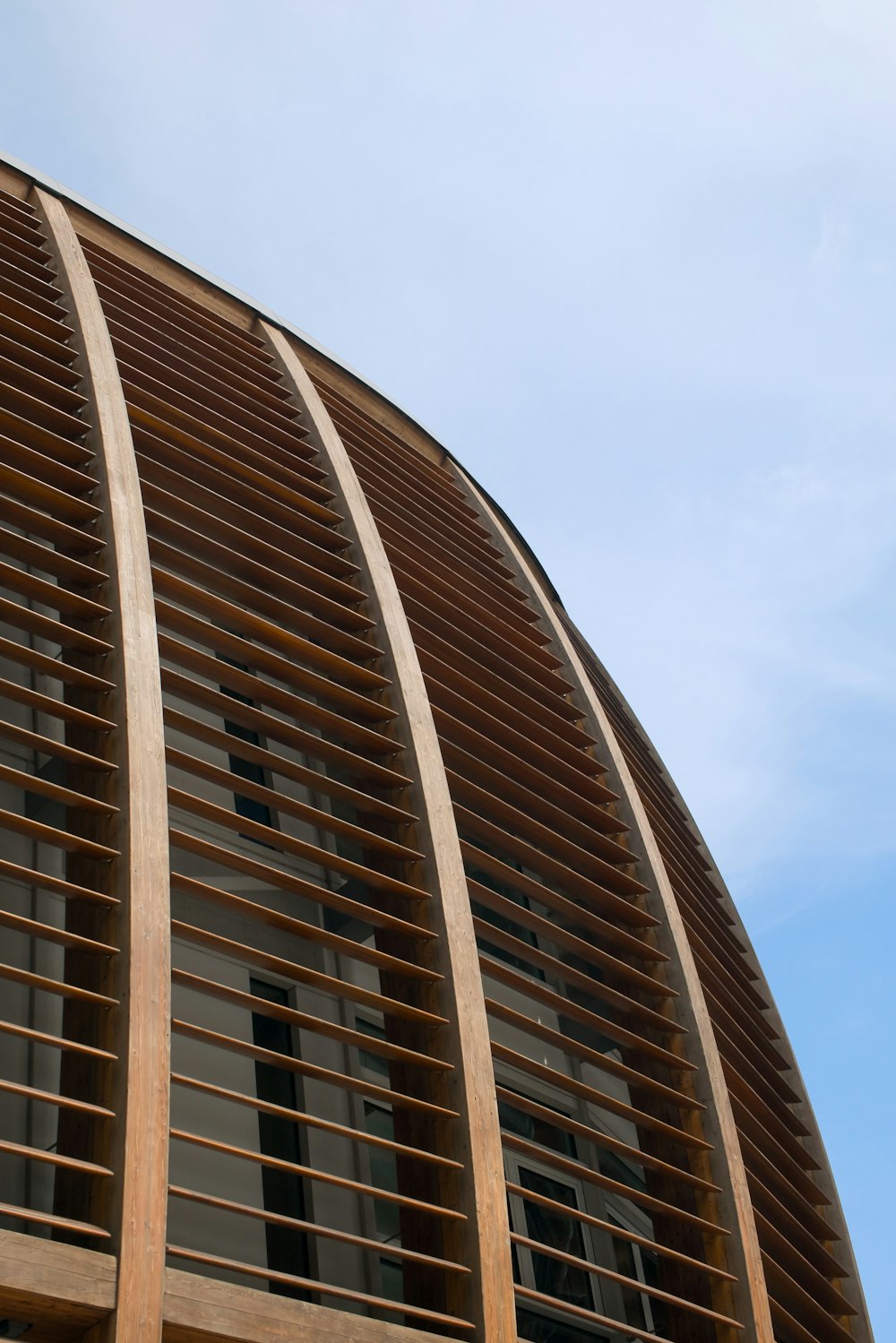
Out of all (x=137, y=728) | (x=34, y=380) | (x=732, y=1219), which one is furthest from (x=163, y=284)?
(x=732, y=1219)

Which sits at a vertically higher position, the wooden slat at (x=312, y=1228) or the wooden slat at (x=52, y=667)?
the wooden slat at (x=52, y=667)

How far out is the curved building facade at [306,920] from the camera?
753cm

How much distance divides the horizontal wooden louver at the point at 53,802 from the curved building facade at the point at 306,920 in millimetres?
28

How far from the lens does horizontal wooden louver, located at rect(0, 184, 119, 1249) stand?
7.15 metres

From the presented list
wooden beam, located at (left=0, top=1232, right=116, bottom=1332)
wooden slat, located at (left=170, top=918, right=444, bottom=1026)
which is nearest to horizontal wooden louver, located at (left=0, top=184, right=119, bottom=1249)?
wooden beam, located at (left=0, top=1232, right=116, bottom=1332)

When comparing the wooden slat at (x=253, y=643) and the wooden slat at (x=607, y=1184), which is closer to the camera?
the wooden slat at (x=607, y=1184)

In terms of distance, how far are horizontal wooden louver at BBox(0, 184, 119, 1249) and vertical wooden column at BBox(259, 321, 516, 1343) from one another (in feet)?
7.68

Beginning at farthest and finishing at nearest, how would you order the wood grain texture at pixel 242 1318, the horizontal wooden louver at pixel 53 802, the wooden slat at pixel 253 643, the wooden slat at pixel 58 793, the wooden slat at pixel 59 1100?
the wooden slat at pixel 253 643 < the wooden slat at pixel 58 793 < the horizontal wooden louver at pixel 53 802 < the wood grain texture at pixel 242 1318 < the wooden slat at pixel 59 1100

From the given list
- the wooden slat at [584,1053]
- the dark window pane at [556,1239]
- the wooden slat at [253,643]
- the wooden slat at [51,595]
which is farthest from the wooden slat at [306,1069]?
the dark window pane at [556,1239]

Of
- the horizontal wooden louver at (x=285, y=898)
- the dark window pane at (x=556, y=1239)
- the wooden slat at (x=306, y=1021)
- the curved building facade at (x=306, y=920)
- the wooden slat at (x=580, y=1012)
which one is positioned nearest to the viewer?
the curved building facade at (x=306, y=920)

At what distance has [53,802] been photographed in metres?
10.1

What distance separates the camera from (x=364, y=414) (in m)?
15.0

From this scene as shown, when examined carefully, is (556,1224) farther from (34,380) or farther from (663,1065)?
(34,380)

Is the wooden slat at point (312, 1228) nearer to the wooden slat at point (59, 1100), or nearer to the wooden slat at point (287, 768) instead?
the wooden slat at point (59, 1100)
